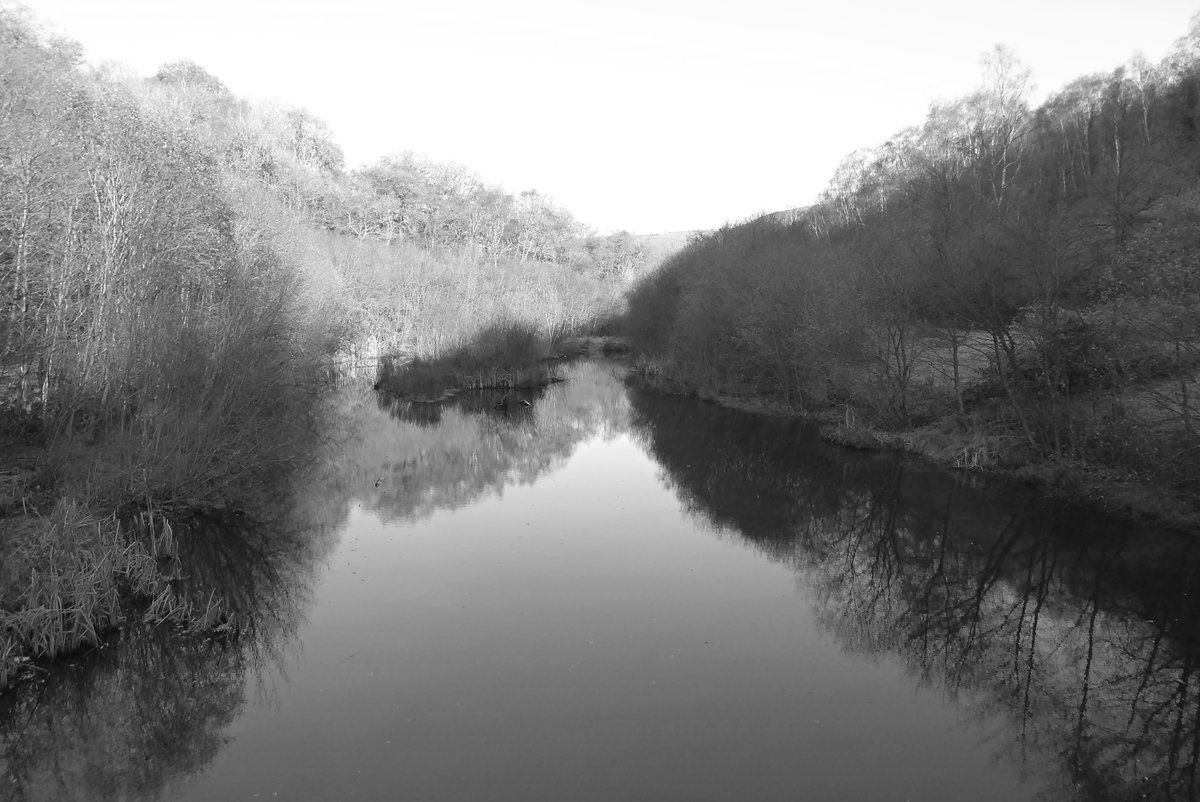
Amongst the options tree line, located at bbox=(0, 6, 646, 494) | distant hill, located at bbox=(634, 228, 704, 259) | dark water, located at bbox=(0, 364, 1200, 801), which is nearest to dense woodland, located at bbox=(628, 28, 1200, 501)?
dark water, located at bbox=(0, 364, 1200, 801)

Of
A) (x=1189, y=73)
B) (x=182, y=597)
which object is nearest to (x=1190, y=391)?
(x=182, y=597)

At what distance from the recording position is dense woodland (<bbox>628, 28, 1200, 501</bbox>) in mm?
12711

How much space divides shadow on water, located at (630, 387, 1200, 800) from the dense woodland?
79.6 inches

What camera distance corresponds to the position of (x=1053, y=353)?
1608cm

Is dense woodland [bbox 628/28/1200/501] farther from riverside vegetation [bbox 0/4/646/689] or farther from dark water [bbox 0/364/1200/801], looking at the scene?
riverside vegetation [bbox 0/4/646/689]

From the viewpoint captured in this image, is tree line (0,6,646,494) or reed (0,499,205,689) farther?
tree line (0,6,646,494)

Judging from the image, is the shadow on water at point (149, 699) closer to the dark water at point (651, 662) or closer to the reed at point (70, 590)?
the dark water at point (651, 662)

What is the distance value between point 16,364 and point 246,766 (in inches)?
415

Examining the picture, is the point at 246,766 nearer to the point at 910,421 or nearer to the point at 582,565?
the point at 582,565

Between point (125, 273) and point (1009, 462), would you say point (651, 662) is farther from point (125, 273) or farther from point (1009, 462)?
point (1009, 462)

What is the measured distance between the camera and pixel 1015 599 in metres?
10.1

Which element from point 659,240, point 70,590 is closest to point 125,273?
point 70,590

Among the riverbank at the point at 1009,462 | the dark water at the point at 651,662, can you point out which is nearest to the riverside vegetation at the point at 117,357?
the dark water at the point at 651,662

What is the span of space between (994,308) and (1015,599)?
9.24 meters
